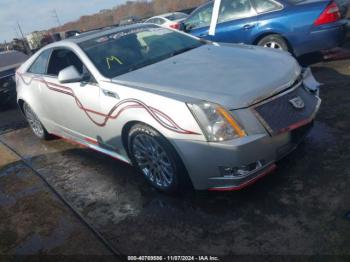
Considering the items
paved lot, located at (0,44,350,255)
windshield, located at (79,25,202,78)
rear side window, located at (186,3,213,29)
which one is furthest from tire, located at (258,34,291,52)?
windshield, located at (79,25,202,78)

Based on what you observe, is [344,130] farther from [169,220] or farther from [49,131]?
[49,131]

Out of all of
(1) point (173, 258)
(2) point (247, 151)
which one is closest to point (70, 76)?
(2) point (247, 151)

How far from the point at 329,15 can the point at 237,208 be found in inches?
168

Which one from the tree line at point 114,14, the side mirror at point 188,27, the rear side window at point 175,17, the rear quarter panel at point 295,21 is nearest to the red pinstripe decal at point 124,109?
the side mirror at point 188,27

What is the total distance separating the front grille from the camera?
3068 mm

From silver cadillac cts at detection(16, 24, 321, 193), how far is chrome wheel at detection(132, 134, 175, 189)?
1cm

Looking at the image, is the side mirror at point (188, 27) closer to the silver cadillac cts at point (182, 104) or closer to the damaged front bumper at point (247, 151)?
the silver cadillac cts at point (182, 104)

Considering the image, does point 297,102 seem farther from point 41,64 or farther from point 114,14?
point 114,14

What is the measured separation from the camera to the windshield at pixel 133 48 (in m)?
4.11

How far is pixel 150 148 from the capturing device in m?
3.54

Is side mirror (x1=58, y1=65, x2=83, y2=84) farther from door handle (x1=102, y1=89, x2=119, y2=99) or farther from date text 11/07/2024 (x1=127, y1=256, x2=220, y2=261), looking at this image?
date text 11/07/2024 (x1=127, y1=256, x2=220, y2=261)

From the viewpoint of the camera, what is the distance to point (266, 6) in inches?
263

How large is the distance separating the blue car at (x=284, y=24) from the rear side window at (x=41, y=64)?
347 centimetres

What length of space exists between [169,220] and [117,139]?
3.52ft
